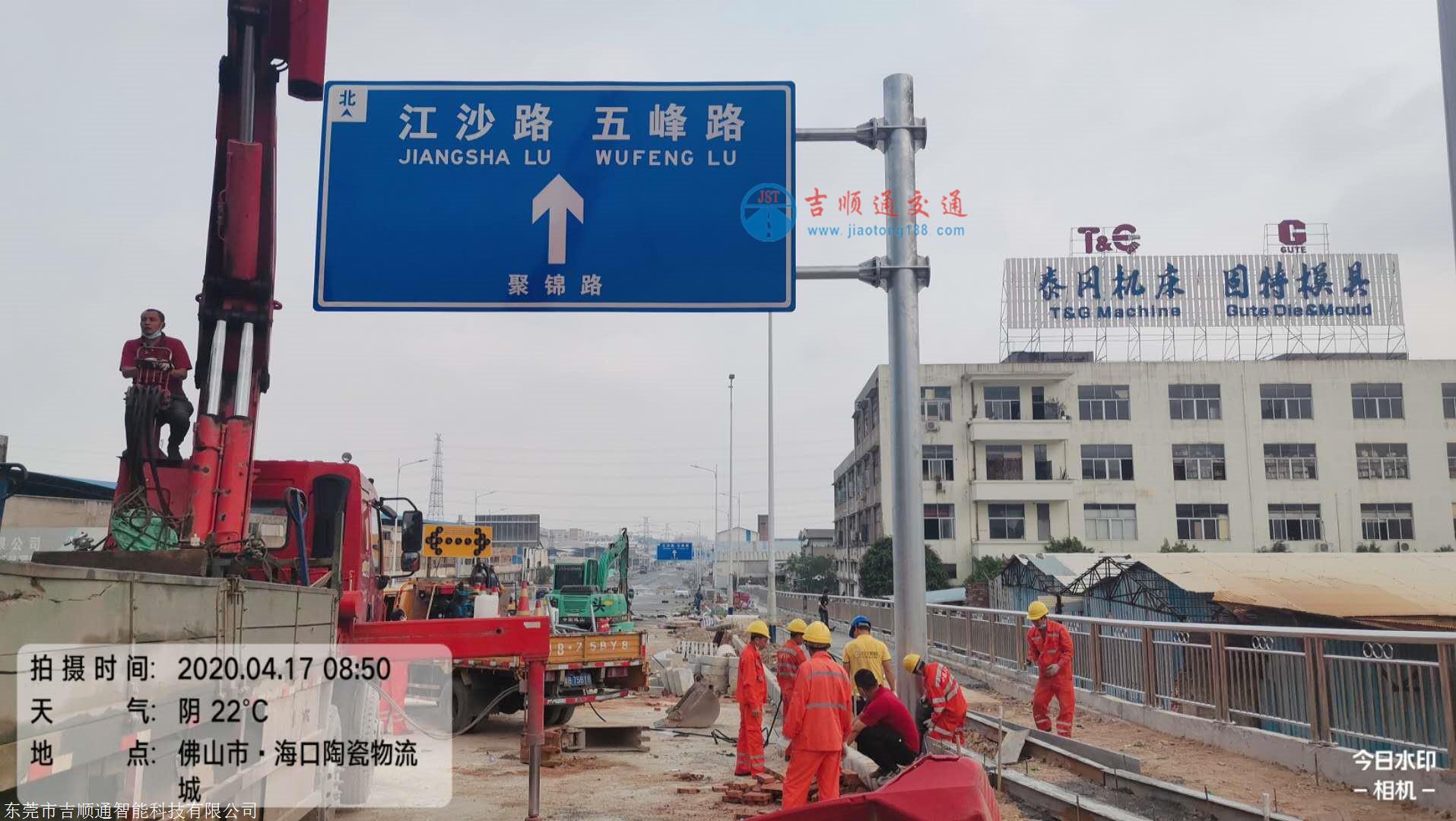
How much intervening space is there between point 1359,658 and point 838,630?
23.3 meters

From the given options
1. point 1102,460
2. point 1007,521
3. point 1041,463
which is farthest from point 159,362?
point 1102,460

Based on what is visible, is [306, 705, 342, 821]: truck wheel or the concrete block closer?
[306, 705, 342, 821]: truck wheel

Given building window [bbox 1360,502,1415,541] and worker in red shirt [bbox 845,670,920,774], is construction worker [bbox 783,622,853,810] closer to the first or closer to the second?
worker in red shirt [bbox 845,670,920,774]

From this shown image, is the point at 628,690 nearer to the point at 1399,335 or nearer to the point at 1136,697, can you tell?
the point at 1136,697

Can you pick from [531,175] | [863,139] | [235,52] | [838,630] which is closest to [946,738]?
[863,139]

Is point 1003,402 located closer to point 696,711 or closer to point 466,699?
point 696,711

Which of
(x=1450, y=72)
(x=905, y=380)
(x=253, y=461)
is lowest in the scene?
(x=253, y=461)

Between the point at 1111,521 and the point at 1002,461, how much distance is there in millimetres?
5605

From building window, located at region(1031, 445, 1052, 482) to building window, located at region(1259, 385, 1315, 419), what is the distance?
9883 millimetres

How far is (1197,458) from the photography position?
1965 inches

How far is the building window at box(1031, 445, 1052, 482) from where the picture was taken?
50781 millimetres

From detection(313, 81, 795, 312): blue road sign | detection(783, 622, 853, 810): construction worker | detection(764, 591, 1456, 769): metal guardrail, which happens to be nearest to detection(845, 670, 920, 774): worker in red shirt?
detection(783, 622, 853, 810): construction worker

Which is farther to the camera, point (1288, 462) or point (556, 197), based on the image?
point (1288, 462)

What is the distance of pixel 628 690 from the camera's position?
15.1 meters
